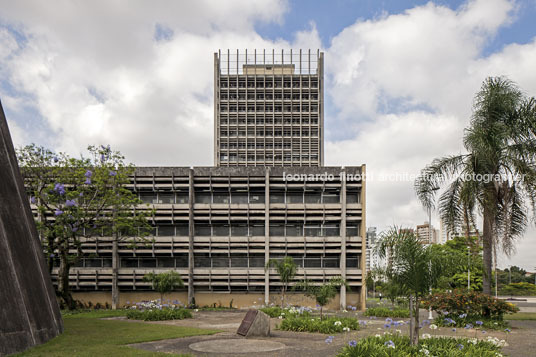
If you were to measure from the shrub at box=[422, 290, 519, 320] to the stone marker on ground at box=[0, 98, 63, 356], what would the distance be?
17174 mm

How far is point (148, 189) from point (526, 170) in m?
29.4

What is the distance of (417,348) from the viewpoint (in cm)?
1348

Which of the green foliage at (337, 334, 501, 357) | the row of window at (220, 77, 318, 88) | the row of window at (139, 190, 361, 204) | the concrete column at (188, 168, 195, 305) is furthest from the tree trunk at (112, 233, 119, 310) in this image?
the row of window at (220, 77, 318, 88)

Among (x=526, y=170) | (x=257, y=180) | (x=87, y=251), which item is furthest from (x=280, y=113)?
(x=526, y=170)

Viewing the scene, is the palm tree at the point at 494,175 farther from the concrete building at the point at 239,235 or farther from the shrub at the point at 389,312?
the concrete building at the point at 239,235

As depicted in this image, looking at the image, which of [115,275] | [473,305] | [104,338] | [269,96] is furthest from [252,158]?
[104,338]

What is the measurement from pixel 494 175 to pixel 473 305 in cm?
647

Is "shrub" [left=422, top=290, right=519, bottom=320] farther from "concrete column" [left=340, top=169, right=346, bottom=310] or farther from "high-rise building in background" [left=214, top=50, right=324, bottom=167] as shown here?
"high-rise building in background" [left=214, top=50, right=324, bottom=167]

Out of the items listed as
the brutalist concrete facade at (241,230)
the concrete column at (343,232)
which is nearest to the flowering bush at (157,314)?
the brutalist concrete facade at (241,230)

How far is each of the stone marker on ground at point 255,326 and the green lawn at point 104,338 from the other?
1.78 meters

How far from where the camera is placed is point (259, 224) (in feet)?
137

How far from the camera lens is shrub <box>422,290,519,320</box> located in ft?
77.7

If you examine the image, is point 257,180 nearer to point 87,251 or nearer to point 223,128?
point 87,251

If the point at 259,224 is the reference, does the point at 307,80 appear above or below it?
above
